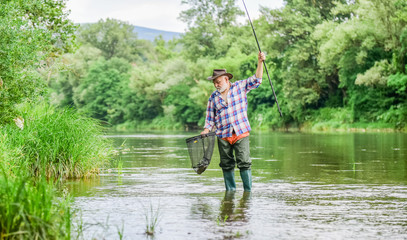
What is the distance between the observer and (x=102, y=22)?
116312 millimetres

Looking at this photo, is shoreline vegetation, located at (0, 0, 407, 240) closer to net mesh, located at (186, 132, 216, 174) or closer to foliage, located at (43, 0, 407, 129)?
foliage, located at (43, 0, 407, 129)

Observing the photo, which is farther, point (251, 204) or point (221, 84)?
point (221, 84)

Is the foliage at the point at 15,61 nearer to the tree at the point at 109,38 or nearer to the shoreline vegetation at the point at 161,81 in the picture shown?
the shoreline vegetation at the point at 161,81

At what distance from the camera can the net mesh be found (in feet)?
31.1

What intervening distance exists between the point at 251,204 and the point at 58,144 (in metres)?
4.15

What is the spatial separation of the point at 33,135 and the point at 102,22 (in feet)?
355

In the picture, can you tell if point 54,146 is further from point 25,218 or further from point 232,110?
point 25,218

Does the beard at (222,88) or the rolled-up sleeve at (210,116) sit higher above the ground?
the beard at (222,88)

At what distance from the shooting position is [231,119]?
362 inches

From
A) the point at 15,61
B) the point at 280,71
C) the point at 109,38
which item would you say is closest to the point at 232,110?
the point at 15,61

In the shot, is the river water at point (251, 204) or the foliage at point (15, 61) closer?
the river water at point (251, 204)

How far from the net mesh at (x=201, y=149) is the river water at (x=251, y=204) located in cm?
43

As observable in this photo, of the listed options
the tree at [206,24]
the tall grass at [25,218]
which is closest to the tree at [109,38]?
the tree at [206,24]

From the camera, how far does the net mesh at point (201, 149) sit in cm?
947
